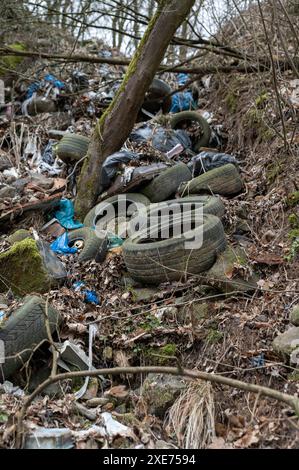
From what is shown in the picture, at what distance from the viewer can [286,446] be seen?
3545 millimetres

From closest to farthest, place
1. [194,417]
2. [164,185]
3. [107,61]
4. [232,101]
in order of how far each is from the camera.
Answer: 1. [194,417]
2. [164,185]
3. [107,61]
4. [232,101]

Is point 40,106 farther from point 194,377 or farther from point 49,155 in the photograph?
point 194,377

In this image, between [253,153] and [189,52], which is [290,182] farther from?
[189,52]

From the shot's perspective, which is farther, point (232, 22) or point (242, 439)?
point (232, 22)

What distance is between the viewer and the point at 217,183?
7.10 meters

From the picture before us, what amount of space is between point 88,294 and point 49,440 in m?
→ 2.21

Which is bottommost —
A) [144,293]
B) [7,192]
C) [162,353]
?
[162,353]

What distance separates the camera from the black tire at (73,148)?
811 cm

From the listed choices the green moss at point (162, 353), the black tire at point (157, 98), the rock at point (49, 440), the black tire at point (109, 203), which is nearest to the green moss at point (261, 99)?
the black tire at point (157, 98)

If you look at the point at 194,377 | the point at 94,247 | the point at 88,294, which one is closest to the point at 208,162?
the point at 94,247

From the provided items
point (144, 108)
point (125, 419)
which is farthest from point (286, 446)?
point (144, 108)

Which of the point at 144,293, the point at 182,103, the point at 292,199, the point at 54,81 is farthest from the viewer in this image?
the point at 54,81

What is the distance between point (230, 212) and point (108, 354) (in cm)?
241

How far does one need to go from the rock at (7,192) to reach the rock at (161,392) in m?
4.05
